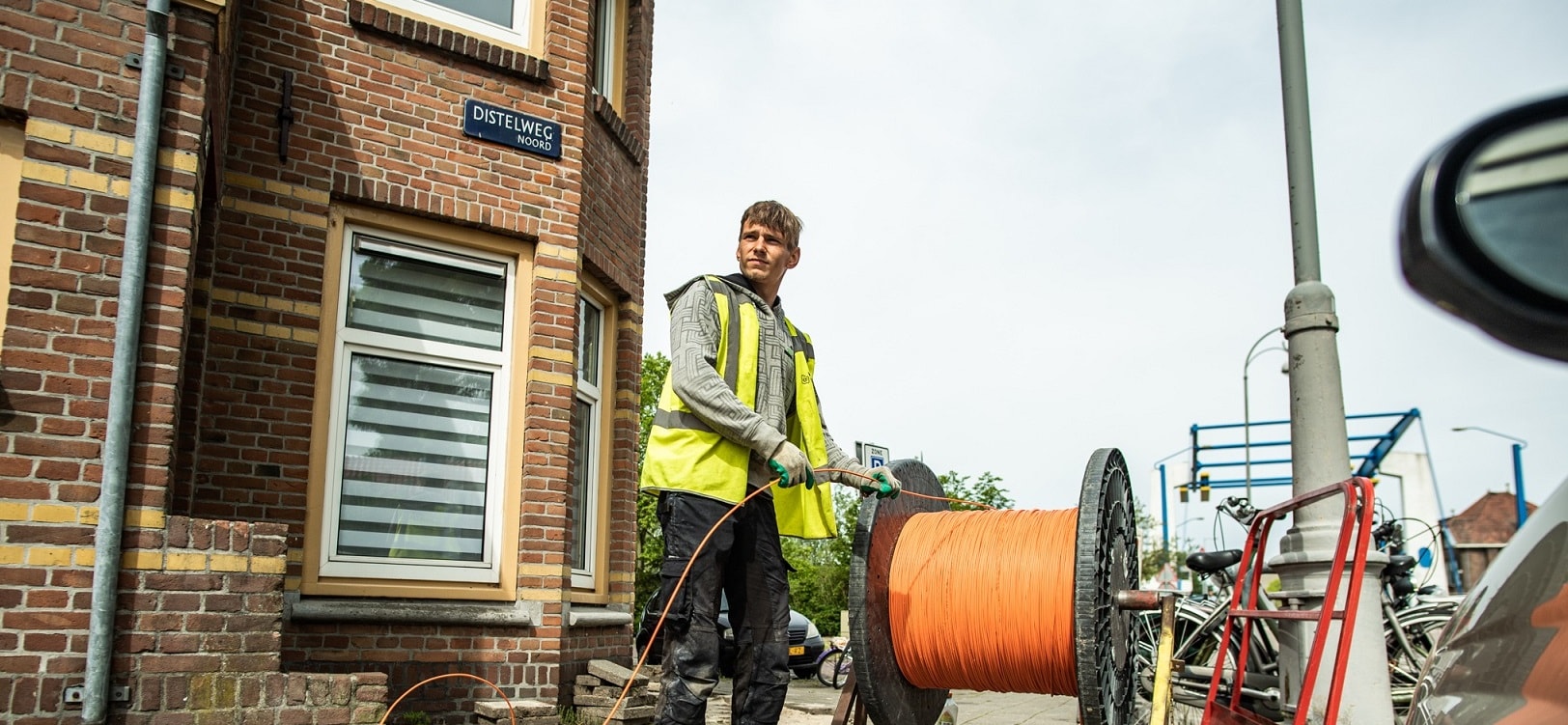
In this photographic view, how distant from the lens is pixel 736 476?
163 inches

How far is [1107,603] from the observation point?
4.50 m

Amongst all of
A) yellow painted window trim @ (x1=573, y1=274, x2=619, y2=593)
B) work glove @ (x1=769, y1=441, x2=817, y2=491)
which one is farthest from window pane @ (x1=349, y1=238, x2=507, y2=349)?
work glove @ (x1=769, y1=441, x2=817, y2=491)

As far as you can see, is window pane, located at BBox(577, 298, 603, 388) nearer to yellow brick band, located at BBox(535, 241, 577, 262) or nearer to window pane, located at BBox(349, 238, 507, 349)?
yellow brick band, located at BBox(535, 241, 577, 262)

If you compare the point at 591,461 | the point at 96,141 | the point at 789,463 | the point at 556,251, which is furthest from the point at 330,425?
the point at 789,463

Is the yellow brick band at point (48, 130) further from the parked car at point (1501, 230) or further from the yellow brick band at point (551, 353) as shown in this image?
the parked car at point (1501, 230)

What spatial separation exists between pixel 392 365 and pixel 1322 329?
205 inches

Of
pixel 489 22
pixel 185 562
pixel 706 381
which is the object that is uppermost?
pixel 489 22

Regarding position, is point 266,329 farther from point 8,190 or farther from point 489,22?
point 489,22

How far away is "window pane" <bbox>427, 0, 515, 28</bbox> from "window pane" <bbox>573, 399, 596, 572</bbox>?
2.59 meters

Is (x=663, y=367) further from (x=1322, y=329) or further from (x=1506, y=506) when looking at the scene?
(x=1322, y=329)

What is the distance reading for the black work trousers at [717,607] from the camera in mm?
3893

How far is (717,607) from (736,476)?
45cm

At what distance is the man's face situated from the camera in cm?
445

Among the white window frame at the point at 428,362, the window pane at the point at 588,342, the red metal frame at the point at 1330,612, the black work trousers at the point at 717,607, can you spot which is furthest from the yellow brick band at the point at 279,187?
the red metal frame at the point at 1330,612
